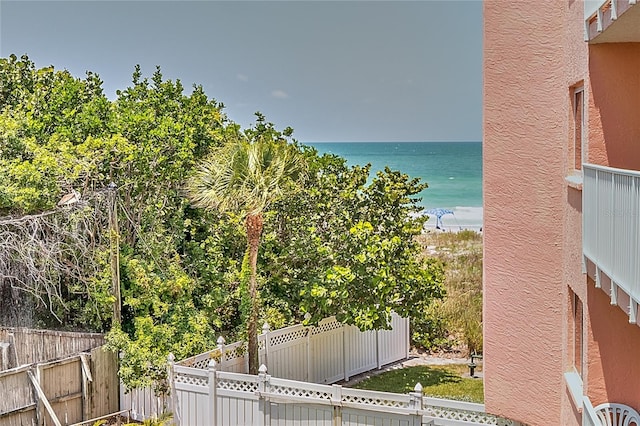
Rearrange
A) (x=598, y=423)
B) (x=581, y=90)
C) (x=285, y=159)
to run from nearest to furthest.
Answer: (x=598, y=423) < (x=581, y=90) < (x=285, y=159)

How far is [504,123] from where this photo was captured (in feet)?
26.7

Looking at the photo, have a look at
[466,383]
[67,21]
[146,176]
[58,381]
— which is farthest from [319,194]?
→ [67,21]

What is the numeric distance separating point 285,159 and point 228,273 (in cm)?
310

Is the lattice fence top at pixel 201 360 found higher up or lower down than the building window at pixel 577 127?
lower down

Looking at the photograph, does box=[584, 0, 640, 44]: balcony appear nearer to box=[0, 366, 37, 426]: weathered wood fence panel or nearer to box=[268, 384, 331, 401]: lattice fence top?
box=[268, 384, 331, 401]: lattice fence top

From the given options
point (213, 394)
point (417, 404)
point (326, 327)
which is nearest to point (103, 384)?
point (213, 394)

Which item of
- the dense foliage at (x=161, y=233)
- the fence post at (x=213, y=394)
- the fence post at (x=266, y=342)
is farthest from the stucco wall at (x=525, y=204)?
the fence post at (x=266, y=342)

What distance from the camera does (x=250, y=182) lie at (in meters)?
12.2

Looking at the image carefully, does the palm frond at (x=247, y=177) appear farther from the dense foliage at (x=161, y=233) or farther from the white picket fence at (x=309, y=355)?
the white picket fence at (x=309, y=355)

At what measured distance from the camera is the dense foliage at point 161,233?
12164 millimetres

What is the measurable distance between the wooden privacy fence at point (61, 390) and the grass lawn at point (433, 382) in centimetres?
505

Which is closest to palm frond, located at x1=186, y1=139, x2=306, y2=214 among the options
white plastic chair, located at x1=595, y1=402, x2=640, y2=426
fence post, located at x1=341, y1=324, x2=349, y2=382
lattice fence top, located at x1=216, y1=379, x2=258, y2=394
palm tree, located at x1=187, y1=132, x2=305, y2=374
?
palm tree, located at x1=187, y1=132, x2=305, y2=374

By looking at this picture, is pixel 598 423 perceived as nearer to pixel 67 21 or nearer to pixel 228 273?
pixel 228 273

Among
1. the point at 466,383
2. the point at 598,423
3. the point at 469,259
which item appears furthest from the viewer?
the point at 469,259
